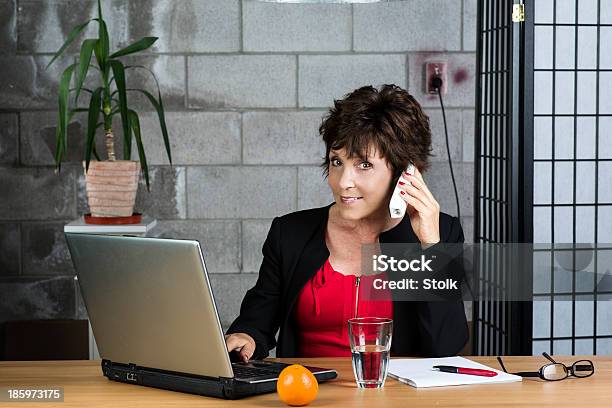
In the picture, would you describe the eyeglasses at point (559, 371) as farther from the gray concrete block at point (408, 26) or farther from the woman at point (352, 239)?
the gray concrete block at point (408, 26)

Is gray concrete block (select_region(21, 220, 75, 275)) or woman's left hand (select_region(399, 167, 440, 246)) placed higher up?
woman's left hand (select_region(399, 167, 440, 246))

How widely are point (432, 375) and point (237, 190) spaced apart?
6.93 ft

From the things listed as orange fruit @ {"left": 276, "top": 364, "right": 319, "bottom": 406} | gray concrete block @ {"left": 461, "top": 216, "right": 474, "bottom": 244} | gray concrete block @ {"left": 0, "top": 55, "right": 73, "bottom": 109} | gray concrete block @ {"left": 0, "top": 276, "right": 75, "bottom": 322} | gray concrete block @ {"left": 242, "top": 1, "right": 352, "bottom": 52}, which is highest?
gray concrete block @ {"left": 242, "top": 1, "right": 352, "bottom": 52}

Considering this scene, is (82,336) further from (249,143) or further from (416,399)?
(416,399)

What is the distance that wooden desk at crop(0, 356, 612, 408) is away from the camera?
165 cm

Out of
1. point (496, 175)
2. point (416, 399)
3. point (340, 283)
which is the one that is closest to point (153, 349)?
point (416, 399)

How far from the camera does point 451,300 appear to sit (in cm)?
233

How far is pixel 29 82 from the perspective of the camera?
3758 millimetres

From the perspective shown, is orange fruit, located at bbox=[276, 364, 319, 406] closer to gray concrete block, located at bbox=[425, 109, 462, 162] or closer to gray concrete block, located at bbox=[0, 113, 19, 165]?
gray concrete block, located at bbox=[425, 109, 462, 162]

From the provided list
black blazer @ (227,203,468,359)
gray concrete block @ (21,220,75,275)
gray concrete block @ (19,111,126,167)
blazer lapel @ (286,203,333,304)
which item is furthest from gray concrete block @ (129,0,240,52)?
blazer lapel @ (286,203,333,304)

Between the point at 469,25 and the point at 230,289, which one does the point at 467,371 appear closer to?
the point at 230,289

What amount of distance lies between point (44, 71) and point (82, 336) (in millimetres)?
1049

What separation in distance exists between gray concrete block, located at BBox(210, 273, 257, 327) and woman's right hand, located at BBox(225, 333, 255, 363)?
69.1 inches

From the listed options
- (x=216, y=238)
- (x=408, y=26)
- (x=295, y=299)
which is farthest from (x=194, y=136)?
(x=295, y=299)
